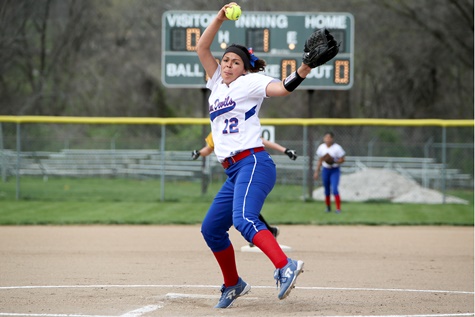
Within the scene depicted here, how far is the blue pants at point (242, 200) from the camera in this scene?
625 cm

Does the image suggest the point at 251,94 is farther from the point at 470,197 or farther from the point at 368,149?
the point at 368,149

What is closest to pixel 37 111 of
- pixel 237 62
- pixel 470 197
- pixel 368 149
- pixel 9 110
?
pixel 9 110

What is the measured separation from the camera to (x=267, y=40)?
19.9m

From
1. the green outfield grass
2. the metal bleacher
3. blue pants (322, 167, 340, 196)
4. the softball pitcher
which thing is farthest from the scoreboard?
the softball pitcher

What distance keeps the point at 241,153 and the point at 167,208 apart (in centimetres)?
1220

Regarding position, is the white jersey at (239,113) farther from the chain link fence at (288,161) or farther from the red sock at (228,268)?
the chain link fence at (288,161)

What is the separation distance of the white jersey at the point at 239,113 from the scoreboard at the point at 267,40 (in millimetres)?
13348

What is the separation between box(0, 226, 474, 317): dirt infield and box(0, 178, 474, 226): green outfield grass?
1118mm

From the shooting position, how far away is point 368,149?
27.5 metres

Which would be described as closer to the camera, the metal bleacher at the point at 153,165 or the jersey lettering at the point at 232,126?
the jersey lettering at the point at 232,126

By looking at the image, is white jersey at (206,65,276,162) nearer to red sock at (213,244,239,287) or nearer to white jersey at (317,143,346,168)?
red sock at (213,244,239,287)

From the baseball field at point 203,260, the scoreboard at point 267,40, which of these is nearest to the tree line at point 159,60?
the scoreboard at point 267,40

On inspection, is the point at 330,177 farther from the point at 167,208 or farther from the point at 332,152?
the point at 167,208

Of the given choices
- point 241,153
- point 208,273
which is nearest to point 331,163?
point 208,273
